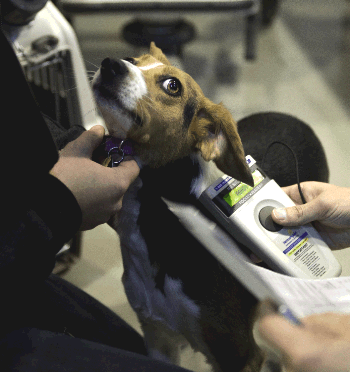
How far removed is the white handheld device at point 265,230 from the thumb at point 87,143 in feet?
0.80

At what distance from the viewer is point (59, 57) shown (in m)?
1.15

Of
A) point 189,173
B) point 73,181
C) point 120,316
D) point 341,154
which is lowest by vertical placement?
point 120,316

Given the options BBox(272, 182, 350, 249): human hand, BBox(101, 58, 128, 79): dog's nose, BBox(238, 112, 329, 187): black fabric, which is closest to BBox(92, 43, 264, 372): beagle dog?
BBox(101, 58, 128, 79): dog's nose

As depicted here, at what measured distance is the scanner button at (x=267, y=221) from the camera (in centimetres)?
73

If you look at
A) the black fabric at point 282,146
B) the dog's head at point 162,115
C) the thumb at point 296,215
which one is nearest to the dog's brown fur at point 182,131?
the dog's head at point 162,115

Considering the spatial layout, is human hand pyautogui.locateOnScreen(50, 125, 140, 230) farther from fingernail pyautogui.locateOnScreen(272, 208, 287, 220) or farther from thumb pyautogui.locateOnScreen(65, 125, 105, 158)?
fingernail pyautogui.locateOnScreen(272, 208, 287, 220)

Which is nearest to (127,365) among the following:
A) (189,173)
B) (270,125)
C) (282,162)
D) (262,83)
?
(189,173)

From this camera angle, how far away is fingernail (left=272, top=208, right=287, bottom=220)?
2.42ft

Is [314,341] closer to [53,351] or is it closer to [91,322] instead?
[53,351]

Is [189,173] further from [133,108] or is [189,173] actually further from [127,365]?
[127,365]

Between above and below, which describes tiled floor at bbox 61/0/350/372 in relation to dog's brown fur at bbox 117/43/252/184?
below

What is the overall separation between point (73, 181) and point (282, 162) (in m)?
0.66

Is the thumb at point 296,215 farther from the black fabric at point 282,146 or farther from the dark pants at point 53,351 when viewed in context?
the dark pants at point 53,351

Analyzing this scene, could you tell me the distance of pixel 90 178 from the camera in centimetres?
56
